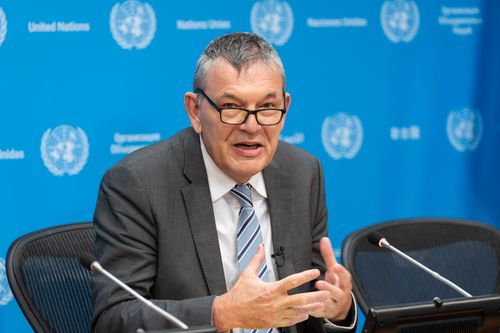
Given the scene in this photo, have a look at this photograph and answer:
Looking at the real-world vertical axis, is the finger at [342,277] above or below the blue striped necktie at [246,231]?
below

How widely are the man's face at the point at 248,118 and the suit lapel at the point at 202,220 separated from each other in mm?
97

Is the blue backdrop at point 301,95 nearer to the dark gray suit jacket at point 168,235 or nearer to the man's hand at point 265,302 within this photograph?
the dark gray suit jacket at point 168,235

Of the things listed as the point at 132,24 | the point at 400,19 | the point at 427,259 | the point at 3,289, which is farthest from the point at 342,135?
the point at 3,289

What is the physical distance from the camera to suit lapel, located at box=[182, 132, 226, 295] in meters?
2.62

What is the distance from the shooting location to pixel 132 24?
3.66m

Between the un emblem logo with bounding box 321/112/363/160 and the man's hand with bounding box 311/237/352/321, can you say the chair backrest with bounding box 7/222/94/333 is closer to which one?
the man's hand with bounding box 311/237/352/321

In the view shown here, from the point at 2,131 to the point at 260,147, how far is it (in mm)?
1411

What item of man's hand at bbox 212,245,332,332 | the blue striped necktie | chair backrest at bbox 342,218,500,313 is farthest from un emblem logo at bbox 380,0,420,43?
man's hand at bbox 212,245,332,332

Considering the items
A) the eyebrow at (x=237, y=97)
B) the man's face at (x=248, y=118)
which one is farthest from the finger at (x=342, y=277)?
the eyebrow at (x=237, y=97)

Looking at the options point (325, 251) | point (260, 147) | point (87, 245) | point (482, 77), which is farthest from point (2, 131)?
point (482, 77)

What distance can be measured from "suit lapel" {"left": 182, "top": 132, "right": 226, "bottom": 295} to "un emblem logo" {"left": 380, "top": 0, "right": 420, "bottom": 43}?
1.89 m

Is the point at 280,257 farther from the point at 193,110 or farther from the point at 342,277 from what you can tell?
the point at 193,110

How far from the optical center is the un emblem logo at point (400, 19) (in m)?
4.23

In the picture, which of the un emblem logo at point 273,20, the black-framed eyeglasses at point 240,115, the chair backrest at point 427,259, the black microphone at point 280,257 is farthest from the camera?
the un emblem logo at point 273,20
